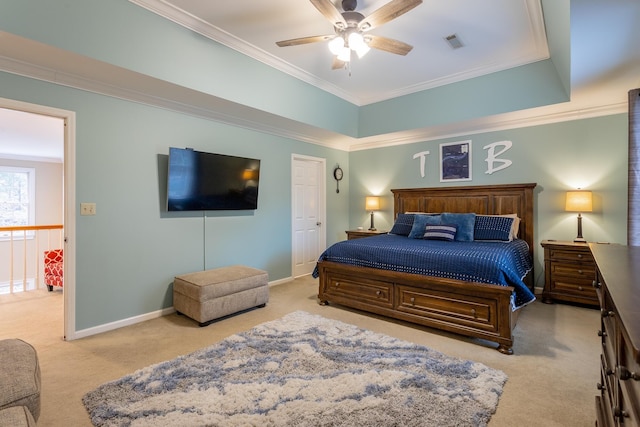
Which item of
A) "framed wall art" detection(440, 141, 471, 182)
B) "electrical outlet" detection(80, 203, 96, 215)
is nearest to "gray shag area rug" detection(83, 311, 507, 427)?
"electrical outlet" detection(80, 203, 96, 215)

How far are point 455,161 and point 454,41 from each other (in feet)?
6.53

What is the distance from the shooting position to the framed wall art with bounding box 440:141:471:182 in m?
4.85

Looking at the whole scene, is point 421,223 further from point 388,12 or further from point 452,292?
point 388,12

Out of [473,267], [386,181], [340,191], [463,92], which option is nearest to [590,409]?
[473,267]

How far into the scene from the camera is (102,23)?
99.8 inches

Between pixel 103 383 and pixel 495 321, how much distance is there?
307 centimetres

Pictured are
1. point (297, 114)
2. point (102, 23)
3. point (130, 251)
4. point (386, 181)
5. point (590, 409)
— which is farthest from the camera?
point (386, 181)

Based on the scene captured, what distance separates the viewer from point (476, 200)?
4.69 m

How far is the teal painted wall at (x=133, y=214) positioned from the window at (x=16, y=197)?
18.6ft

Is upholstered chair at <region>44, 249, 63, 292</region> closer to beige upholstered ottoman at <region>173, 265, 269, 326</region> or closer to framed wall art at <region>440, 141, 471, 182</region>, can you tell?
→ beige upholstered ottoman at <region>173, 265, 269, 326</region>

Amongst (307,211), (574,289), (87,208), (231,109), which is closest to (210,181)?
(231,109)

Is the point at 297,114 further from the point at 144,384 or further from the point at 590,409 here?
the point at 590,409

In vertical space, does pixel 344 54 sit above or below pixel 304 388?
above

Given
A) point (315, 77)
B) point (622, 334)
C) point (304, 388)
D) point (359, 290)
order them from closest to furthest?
point (622, 334)
point (304, 388)
point (359, 290)
point (315, 77)
